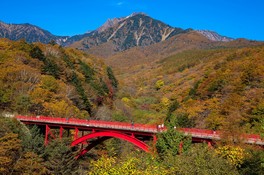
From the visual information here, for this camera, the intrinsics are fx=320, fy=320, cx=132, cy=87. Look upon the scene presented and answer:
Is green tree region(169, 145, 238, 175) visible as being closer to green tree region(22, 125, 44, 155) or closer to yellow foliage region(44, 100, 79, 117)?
green tree region(22, 125, 44, 155)

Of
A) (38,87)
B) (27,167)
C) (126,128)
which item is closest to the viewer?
(27,167)

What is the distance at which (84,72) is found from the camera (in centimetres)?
10131

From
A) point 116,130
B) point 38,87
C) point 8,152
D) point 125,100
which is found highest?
point 125,100

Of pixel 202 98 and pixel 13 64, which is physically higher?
pixel 13 64

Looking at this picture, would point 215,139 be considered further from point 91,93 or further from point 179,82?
point 179,82

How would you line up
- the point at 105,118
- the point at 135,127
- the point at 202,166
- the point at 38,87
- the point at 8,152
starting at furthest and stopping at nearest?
1. the point at 105,118
2. the point at 38,87
3. the point at 135,127
4. the point at 8,152
5. the point at 202,166

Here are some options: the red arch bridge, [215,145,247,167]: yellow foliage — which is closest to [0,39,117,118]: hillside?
the red arch bridge

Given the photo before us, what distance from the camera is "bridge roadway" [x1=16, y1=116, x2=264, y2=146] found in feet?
121

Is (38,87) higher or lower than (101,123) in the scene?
higher

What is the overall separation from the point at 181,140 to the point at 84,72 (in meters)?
69.7

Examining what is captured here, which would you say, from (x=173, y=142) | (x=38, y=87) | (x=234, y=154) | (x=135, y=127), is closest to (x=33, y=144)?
(x=135, y=127)

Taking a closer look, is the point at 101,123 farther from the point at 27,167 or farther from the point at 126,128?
the point at 27,167

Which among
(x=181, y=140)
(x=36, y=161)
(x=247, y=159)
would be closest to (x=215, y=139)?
(x=181, y=140)

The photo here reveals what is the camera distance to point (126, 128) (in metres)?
42.8
